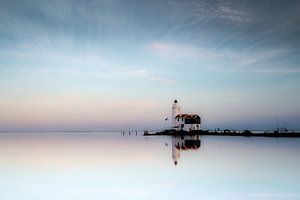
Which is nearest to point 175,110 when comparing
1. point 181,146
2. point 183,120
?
point 183,120

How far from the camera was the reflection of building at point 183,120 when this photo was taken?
81.3 metres

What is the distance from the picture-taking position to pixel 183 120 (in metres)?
82.0

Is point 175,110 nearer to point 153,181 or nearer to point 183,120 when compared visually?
point 183,120

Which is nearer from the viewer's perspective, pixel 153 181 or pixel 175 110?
pixel 153 181

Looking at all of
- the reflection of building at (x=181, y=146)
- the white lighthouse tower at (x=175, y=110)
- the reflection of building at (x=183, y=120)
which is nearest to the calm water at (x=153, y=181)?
the reflection of building at (x=181, y=146)

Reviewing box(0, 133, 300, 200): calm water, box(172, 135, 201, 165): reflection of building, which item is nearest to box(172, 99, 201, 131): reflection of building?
box(172, 135, 201, 165): reflection of building

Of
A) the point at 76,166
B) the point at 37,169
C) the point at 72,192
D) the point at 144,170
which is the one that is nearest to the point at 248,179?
the point at 144,170

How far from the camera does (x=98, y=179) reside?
1686 centimetres

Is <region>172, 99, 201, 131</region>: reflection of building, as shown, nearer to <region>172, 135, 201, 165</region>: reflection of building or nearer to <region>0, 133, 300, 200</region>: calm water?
<region>172, 135, 201, 165</region>: reflection of building

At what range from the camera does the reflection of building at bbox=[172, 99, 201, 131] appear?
81.3 m

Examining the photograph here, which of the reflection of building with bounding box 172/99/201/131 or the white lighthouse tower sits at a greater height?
the white lighthouse tower

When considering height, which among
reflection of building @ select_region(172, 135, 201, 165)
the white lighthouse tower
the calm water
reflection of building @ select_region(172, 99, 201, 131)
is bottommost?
the calm water

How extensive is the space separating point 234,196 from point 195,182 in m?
3.45

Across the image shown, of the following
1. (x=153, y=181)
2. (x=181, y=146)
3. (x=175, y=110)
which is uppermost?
(x=175, y=110)
